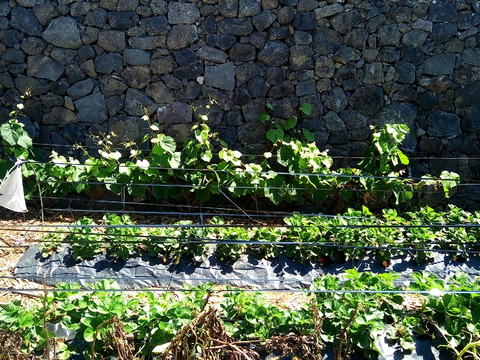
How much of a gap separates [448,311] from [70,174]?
352 centimetres

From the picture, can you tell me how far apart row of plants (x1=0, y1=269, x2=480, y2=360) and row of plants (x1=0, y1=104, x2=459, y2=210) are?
6.72ft

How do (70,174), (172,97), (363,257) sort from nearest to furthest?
1. (363,257)
2. (70,174)
3. (172,97)

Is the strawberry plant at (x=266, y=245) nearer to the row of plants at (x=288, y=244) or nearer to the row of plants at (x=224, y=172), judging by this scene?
the row of plants at (x=288, y=244)

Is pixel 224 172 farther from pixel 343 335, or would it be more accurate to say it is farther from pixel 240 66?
pixel 343 335

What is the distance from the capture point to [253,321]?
3031 millimetres

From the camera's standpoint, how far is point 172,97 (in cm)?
563

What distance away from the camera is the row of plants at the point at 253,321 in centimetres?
291

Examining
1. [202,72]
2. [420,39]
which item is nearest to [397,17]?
[420,39]

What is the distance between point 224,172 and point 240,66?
3.57ft

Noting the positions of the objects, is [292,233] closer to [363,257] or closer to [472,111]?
[363,257]

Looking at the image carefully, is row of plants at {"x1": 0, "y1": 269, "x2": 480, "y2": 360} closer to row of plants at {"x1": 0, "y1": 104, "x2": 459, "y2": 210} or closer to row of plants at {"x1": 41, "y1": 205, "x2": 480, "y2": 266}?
row of plants at {"x1": 41, "y1": 205, "x2": 480, "y2": 266}

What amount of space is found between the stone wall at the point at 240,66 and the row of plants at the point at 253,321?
2.72 metres

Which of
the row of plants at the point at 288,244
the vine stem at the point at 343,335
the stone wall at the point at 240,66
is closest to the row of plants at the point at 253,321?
the vine stem at the point at 343,335

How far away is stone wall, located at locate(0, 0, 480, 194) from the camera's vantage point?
555 cm
